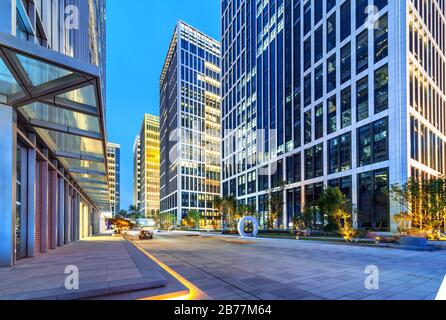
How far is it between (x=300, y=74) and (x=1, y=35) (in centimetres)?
4650

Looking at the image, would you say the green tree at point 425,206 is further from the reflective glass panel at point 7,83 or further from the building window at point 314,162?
the reflective glass panel at point 7,83

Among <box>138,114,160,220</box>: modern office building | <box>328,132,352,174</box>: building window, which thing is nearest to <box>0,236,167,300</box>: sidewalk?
<box>328,132,352,174</box>: building window

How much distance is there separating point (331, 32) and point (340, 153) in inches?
715

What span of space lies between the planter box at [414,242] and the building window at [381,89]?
18.8 meters

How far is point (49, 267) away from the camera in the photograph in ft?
34.2

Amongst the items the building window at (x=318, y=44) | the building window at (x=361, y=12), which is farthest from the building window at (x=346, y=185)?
the building window at (x=361, y=12)

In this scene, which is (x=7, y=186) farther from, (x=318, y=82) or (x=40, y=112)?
(x=318, y=82)

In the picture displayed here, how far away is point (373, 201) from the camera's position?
32.5 meters

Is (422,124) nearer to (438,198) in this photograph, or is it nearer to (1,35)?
(438,198)

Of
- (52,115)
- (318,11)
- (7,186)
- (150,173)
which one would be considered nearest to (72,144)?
(52,115)

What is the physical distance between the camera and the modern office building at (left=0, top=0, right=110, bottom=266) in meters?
8.18

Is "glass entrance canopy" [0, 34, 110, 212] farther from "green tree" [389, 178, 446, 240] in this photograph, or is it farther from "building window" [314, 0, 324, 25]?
"building window" [314, 0, 324, 25]

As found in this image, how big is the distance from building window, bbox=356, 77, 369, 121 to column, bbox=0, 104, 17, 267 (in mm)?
35110

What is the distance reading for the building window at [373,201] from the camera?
31.0 meters
